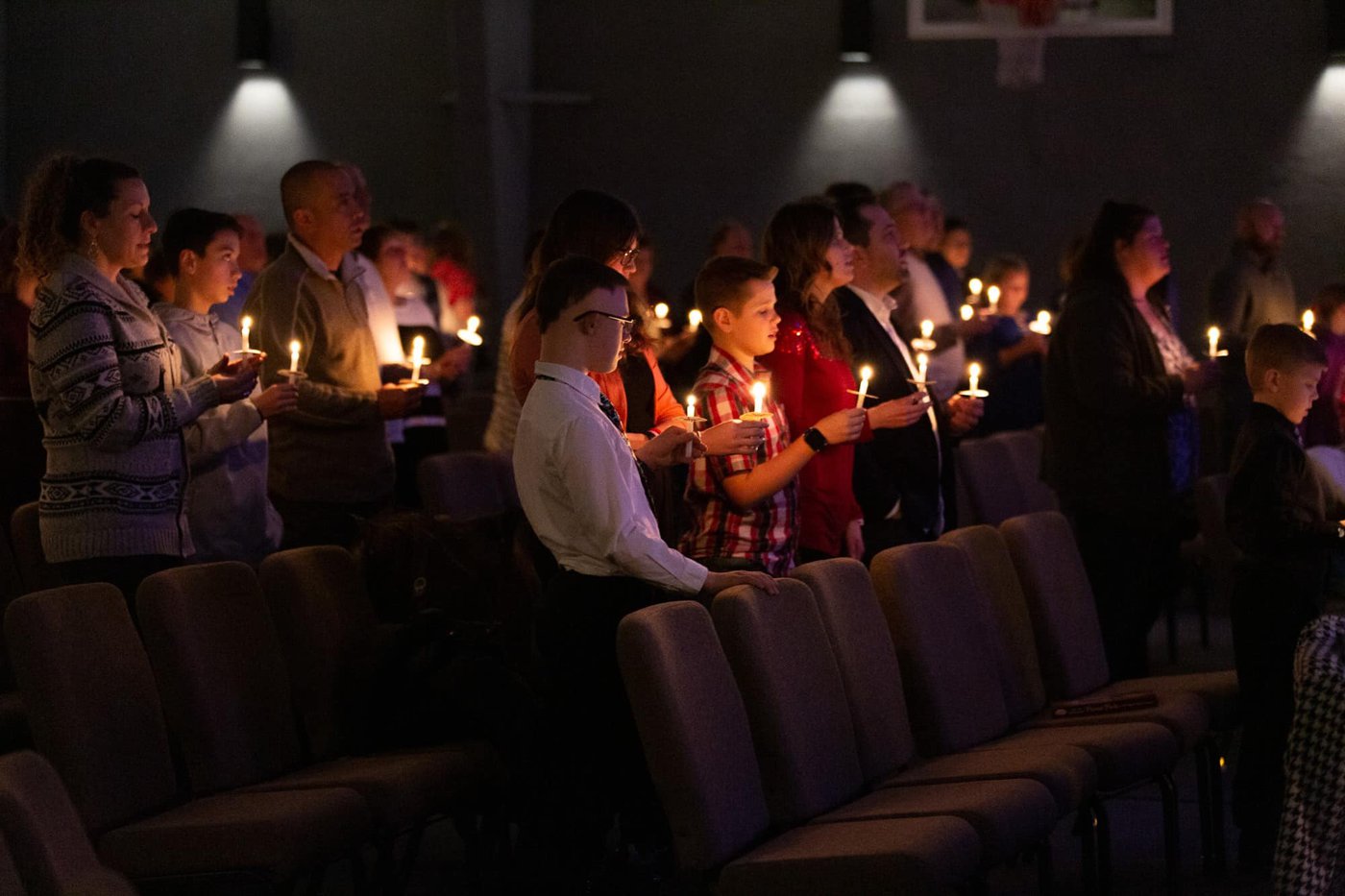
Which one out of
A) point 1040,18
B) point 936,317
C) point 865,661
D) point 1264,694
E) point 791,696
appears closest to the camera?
point 791,696

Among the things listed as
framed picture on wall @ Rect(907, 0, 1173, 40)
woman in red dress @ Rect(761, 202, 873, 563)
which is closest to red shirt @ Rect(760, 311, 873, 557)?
woman in red dress @ Rect(761, 202, 873, 563)

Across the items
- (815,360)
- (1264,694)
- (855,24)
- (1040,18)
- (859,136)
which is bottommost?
(1264,694)

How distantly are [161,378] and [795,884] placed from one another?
190cm

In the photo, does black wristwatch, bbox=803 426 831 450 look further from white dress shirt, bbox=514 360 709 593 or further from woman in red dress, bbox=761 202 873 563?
white dress shirt, bbox=514 360 709 593

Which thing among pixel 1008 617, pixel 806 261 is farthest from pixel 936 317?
pixel 1008 617

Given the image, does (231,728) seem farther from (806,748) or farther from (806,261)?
(806,261)

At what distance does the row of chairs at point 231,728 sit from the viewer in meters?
3.51

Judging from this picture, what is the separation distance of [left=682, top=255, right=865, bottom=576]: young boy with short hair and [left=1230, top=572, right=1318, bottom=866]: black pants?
3.48ft

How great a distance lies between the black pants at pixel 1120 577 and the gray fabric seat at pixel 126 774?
2.97 meters

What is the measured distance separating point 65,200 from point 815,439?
1705 millimetres

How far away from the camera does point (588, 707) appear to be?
3.82 m

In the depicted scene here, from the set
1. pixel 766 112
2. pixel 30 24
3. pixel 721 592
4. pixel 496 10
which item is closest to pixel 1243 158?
pixel 766 112

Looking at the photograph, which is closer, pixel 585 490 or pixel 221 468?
pixel 585 490

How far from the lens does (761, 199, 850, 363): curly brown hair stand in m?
4.90
